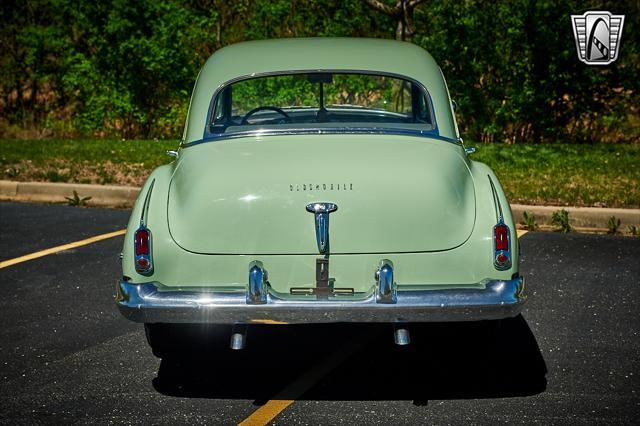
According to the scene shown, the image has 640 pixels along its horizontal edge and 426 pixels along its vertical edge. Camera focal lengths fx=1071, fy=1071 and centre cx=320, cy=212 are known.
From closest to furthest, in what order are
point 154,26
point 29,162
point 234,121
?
point 234,121
point 29,162
point 154,26

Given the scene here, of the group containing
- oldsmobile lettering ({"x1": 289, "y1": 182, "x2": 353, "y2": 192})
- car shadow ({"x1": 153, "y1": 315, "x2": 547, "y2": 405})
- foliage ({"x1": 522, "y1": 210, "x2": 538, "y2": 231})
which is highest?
oldsmobile lettering ({"x1": 289, "y1": 182, "x2": 353, "y2": 192})

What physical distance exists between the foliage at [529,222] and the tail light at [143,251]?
5385 mm

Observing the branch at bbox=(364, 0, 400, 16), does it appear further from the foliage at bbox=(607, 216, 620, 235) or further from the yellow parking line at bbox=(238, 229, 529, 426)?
the yellow parking line at bbox=(238, 229, 529, 426)

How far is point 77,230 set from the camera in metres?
9.84

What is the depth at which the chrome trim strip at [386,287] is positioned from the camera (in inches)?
190

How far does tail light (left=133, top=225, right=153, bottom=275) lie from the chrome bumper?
17 cm

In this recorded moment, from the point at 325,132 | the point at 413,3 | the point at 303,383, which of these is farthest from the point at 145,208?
the point at 413,3

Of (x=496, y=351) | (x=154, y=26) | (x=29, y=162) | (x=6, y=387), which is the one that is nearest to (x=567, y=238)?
(x=496, y=351)

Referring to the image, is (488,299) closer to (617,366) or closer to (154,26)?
(617,366)

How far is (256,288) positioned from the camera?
15.8 ft

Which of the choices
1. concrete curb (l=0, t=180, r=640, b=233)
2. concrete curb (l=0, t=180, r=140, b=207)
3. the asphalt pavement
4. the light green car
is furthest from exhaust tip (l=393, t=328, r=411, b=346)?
concrete curb (l=0, t=180, r=140, b=207)

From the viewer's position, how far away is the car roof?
19.9 feet

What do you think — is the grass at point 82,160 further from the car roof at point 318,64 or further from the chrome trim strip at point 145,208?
the chrome trim strip at point 145,208

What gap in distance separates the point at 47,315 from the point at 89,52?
11432 millimetres
